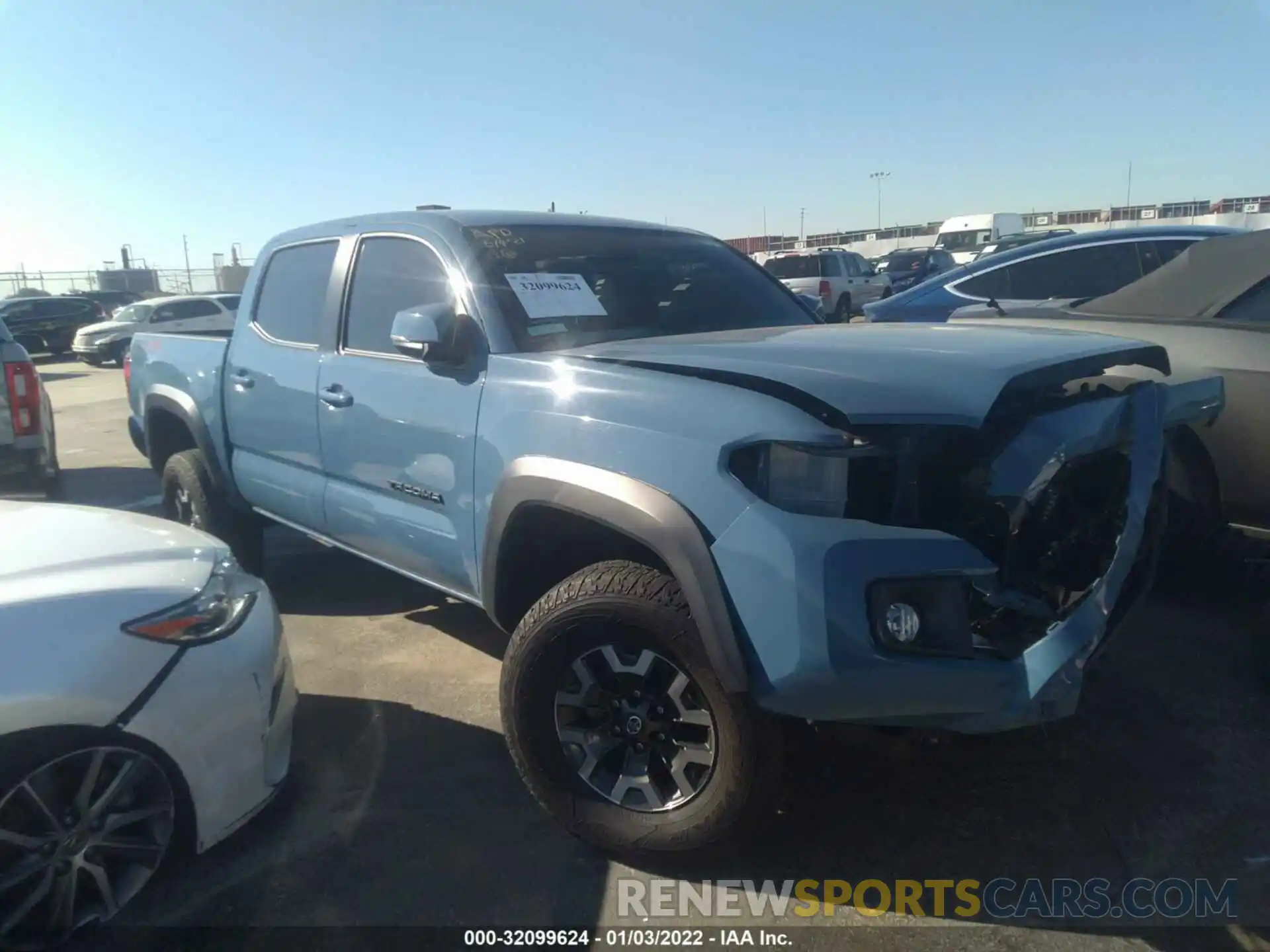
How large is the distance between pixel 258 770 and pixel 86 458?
8131 mm

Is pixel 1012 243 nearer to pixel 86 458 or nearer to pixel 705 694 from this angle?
pixel 86 458

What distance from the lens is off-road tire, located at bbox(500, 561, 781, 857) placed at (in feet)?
7.75

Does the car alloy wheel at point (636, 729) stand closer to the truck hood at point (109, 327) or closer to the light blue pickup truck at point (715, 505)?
the light blue pickup truck at point (715, 505)

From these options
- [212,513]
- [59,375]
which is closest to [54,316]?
[59,375]

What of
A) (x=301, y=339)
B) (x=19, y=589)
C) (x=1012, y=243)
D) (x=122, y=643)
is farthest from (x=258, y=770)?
(x=1012, y=243)

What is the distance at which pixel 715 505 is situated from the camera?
2258 millimetres

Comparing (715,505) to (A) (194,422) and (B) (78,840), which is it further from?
(A) (194,422)

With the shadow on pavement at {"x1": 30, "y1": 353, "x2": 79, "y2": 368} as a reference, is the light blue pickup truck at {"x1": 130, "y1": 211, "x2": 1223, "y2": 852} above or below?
above

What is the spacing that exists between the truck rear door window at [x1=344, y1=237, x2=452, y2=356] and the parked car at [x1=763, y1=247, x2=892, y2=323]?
15861 millimetres

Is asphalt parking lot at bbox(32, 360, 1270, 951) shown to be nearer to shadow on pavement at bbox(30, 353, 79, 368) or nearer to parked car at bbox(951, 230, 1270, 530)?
parked car at bbox(951, 230, 1270, 530)

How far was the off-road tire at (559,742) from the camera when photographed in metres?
2.36

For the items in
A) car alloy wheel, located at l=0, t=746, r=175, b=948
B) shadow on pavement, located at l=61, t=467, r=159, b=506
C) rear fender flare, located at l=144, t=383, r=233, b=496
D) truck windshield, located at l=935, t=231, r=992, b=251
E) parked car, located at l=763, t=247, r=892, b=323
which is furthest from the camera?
truck windshield, located at l=935, t=231, r=992, b=251

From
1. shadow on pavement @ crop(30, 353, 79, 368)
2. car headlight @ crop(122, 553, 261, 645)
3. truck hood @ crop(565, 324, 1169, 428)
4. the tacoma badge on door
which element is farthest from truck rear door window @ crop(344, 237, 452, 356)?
shadow on pavement @ crop(30, 353, 79, 368)

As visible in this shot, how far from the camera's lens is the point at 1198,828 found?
276 cm
